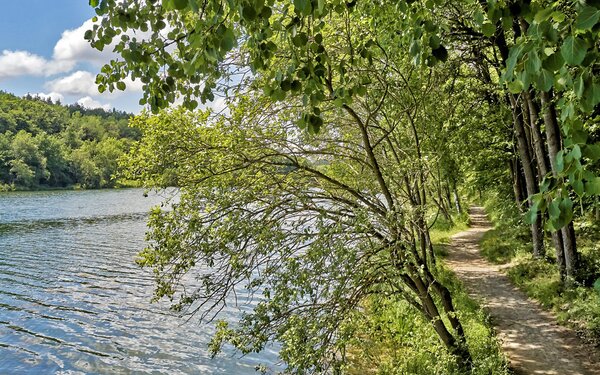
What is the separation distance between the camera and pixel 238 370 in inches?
464

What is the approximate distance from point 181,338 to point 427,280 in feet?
28.6

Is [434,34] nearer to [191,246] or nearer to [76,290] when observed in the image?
[191,246]

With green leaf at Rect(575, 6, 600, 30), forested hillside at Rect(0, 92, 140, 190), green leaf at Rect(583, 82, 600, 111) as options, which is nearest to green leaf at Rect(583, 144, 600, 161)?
green leaf at Rect(583, 82, 600, 111)

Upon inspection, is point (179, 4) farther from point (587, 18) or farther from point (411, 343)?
point (411, 343)

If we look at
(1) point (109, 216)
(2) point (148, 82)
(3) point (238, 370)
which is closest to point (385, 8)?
(2) point (148, 82)

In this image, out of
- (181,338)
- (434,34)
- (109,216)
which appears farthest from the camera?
(109,216)

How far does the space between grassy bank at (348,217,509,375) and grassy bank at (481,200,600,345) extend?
1729 mm

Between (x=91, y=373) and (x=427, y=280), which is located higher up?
(x=427, y=280)

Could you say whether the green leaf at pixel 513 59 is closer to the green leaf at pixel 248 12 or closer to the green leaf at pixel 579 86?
the green leaf at pixel 579 86

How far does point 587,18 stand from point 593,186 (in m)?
0.74

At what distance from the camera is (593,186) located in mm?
2027

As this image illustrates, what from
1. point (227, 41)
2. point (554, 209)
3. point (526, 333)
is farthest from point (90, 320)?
point (554, 209)

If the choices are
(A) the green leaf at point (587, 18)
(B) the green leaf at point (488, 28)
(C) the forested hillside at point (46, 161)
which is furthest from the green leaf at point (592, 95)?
(C) the forested hillside at point (46, 161)

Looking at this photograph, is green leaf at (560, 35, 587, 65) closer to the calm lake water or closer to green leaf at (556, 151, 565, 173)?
green leaf at (556, 151, 565, 173)
